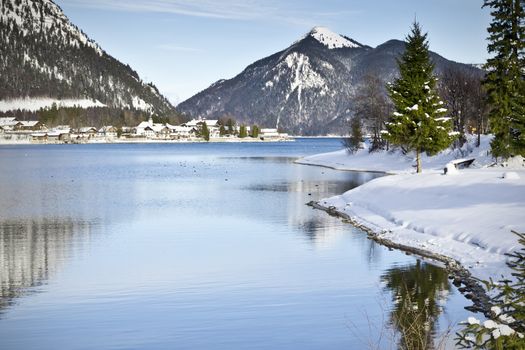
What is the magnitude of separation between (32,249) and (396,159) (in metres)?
56.5

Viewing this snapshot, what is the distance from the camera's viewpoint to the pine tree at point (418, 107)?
4994cm

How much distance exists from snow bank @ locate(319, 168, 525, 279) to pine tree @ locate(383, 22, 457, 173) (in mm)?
10246

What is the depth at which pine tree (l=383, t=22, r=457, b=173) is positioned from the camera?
49.9 m

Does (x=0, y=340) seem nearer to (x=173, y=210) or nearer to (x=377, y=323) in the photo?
(x=377, y=323)

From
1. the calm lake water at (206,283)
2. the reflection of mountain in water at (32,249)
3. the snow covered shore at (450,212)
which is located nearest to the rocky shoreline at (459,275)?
the snow covered shore at (450,212)

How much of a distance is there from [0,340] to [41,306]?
2.90m

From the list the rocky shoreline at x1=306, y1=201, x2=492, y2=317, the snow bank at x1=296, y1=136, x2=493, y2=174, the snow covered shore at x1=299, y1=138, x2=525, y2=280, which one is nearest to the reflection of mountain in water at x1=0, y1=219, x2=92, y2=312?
the rocky shoreline at x1=306, y1=201, x2=492, y2=317

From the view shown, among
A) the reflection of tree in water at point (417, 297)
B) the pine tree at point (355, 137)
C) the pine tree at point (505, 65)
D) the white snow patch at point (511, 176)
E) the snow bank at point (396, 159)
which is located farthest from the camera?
the pine tree at point (355, 137)

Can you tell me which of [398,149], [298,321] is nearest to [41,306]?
[298,321]

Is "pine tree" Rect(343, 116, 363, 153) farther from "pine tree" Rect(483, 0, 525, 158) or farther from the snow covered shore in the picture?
the snow covered shore

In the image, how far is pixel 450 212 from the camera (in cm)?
2816

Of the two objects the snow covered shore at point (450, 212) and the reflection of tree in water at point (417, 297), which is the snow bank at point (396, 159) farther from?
the reflection of tree in water at point (417, 297)

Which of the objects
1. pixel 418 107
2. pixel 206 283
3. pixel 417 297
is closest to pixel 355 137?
pixel 418 107

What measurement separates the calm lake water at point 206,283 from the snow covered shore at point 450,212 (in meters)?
1.52
